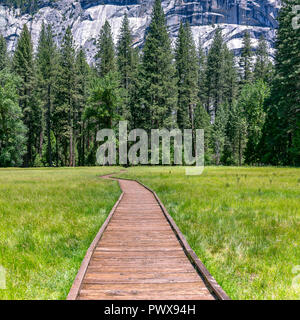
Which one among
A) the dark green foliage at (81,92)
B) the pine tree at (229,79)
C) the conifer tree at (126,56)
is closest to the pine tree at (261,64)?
the pine tree at (229,79)

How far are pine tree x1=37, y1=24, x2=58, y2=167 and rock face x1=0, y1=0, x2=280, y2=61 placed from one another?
3989 inches

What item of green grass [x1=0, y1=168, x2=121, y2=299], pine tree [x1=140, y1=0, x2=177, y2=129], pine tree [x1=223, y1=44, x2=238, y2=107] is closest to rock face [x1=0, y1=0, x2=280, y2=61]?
pine tree [x1=223, y1=44, x2=238, y2=107]

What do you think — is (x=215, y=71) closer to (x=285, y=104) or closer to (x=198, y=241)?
(x=285, y=104)

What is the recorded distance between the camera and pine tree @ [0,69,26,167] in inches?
1726

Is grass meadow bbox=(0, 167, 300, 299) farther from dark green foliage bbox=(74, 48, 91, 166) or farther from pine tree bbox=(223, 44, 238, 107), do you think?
pine tree bbox=(223, 44, 238, 107)

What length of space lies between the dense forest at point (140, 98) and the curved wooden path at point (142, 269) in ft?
112

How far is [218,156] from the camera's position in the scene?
64.1m

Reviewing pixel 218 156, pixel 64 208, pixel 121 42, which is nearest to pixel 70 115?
pixel 121 42

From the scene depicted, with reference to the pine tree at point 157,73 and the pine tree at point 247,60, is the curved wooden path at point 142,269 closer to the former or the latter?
the pine tree at point 157,73

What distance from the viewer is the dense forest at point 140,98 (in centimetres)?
3950

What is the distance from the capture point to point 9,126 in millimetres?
44094
